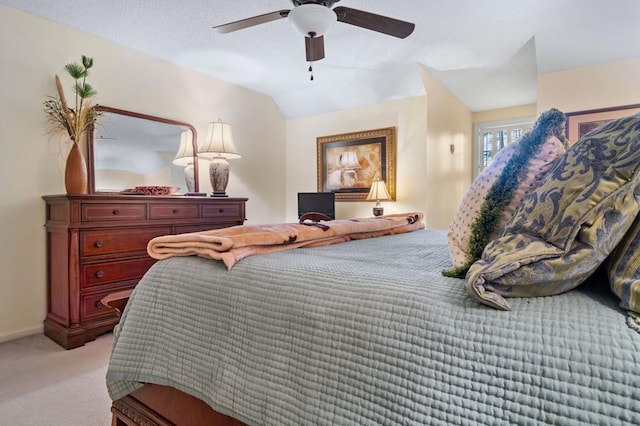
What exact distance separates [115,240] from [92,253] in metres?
0.18

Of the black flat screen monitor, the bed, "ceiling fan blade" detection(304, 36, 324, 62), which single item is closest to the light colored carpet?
the bed

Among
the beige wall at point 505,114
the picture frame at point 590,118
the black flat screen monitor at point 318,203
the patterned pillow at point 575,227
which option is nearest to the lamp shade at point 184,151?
the black flat screen monitor at point 318,203

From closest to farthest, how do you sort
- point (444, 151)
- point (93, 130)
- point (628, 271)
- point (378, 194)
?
point (628, 271) < point (93, 130) < point (378, 194) < point (444, 151)

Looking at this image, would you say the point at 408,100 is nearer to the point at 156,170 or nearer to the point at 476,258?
the point at 156,170

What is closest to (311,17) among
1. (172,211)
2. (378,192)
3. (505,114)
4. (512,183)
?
(512,183)

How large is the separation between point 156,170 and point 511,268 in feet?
11.3

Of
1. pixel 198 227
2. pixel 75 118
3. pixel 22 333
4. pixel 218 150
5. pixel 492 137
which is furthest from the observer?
pixel 492 137

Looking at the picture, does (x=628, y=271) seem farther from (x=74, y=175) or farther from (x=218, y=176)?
(x=218, y=176)

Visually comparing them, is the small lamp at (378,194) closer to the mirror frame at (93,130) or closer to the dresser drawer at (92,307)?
the mirror frame at (93,130)

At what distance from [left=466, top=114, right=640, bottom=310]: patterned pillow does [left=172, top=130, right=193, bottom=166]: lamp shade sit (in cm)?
350

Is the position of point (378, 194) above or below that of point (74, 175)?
below

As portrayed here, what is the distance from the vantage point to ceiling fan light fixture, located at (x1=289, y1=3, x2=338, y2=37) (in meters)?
1.89

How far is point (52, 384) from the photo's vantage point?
1.88 m

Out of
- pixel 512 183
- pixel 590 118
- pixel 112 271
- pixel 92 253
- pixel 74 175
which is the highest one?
pixel 590 118
